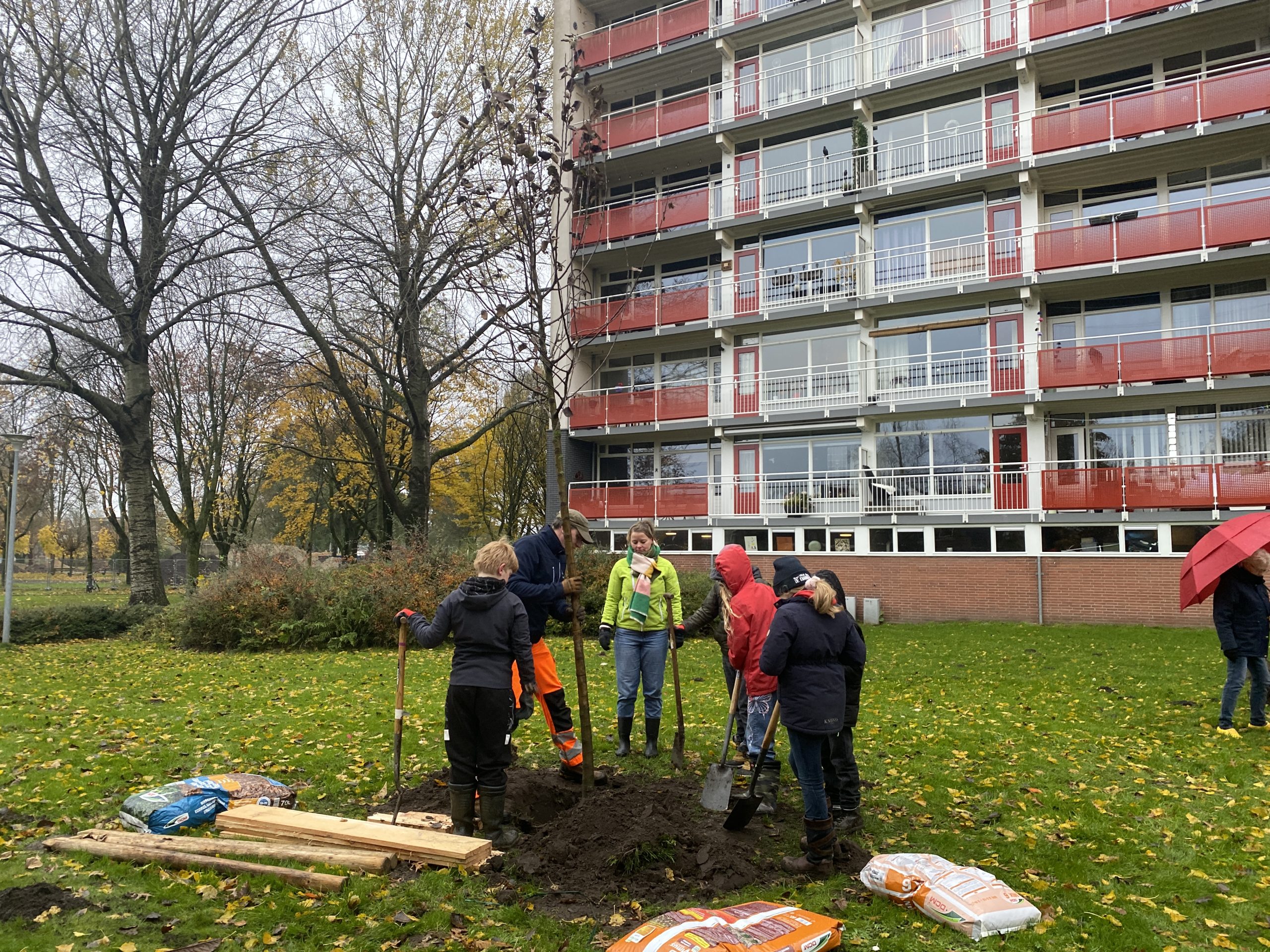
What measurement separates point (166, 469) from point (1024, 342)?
34.3 metres

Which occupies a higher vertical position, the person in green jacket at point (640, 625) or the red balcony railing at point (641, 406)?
the red balcony railing at point (641, 406)

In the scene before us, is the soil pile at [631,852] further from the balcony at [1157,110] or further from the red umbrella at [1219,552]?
the balcony at [1157,110]

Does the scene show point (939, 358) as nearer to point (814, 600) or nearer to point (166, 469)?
point (814, 600)

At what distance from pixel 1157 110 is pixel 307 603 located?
22535 mm

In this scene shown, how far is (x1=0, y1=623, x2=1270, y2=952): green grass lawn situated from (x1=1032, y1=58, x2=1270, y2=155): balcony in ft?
43.2

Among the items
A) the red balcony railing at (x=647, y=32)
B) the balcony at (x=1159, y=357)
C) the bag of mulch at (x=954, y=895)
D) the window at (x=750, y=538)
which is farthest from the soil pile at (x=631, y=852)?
the red balcony railing at (x=647, y=32)

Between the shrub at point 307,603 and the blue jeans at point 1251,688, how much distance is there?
388 inches

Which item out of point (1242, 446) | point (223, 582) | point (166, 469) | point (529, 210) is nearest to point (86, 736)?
point (529, 210)

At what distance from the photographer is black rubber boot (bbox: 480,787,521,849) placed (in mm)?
5145

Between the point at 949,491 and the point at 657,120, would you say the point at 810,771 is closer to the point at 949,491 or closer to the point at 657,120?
the point at 949,491

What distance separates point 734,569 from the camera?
6422mm

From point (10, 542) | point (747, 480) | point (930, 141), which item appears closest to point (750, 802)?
A: point (10, 542)

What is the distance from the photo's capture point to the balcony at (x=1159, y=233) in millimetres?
18266

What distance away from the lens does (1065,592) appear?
19.3 m
